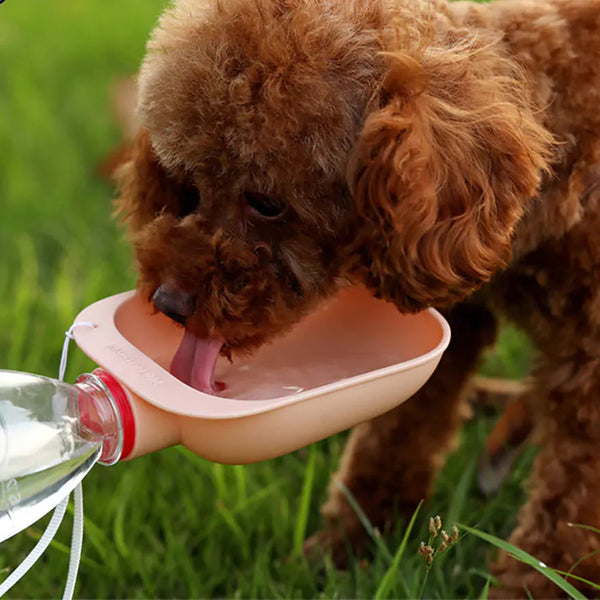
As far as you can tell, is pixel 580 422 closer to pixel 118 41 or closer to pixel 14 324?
pixel 14 324

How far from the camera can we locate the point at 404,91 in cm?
127

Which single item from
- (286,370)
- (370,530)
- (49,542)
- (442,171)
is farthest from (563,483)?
(49,542)

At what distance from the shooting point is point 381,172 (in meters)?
1.26

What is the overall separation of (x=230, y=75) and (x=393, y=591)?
96cm

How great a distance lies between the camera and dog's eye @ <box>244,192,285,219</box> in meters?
1.33

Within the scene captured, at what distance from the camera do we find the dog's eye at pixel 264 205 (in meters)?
1.33

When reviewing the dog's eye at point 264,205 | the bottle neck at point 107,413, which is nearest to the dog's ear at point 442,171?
the dog's eye at point 264,205

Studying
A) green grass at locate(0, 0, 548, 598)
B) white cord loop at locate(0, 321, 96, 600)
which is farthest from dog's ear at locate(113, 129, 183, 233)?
green grass at locate(0, 0, 548, 598)

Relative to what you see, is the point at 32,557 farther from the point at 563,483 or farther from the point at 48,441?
the point at 563,483

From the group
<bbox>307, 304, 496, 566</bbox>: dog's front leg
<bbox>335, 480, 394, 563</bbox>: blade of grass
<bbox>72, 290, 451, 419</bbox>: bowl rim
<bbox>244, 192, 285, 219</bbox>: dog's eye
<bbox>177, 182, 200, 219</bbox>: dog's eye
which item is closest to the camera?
<bbox>72, 290, 451, 419</bbox>: bowl rim

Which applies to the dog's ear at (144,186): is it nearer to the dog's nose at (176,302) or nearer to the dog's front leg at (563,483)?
the dog's nose at (176,302)

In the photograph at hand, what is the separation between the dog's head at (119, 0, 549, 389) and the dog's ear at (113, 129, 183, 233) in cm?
A: 10

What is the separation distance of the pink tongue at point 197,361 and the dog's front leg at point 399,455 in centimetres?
58

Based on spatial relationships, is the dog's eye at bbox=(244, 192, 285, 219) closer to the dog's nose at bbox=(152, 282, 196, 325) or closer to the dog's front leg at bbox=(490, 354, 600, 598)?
the dog's nose at bbox=(152, 282, 196, 325)
